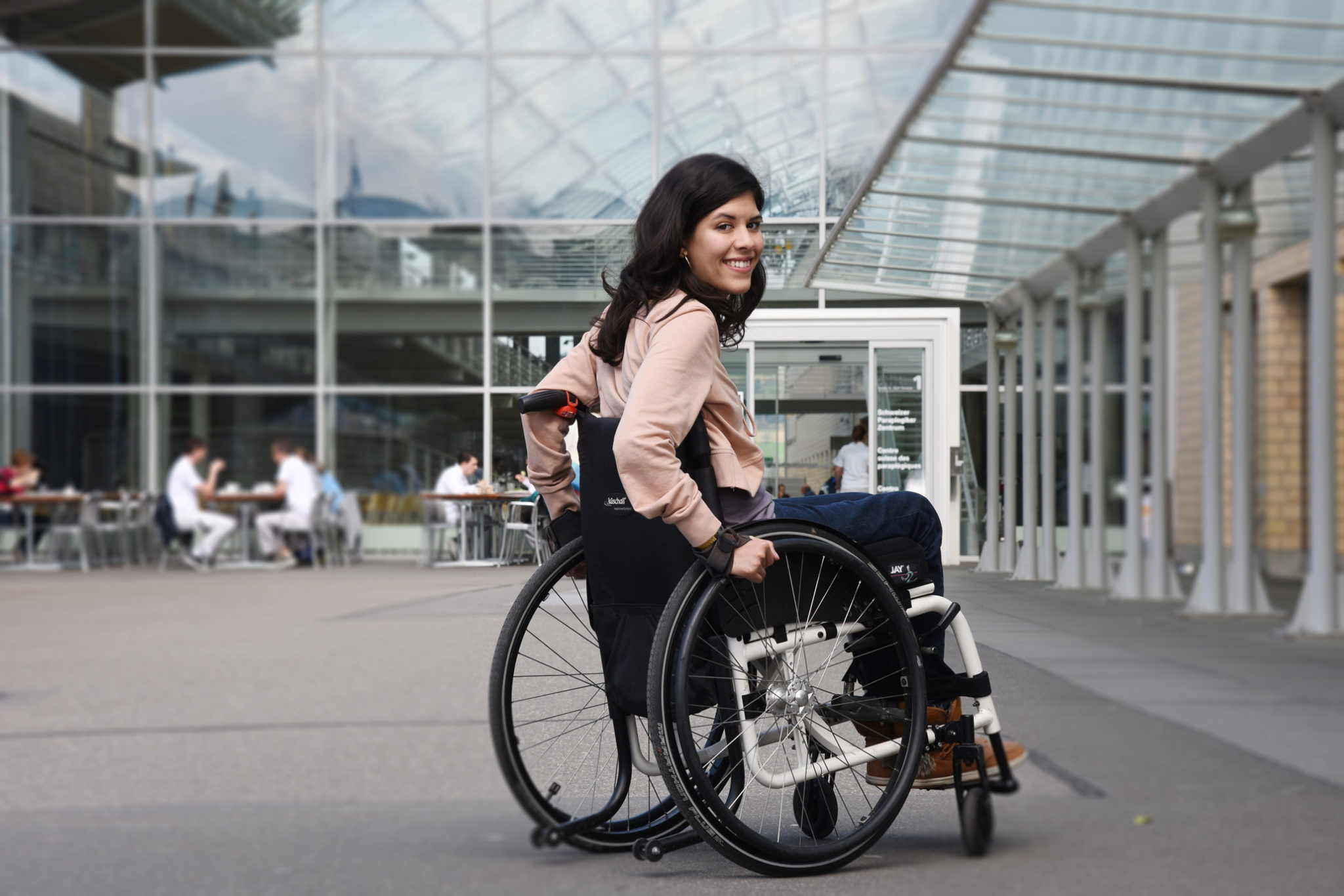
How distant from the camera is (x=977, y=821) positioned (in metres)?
2.55

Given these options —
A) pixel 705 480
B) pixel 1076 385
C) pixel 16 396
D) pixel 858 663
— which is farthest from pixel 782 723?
pixel 16 396

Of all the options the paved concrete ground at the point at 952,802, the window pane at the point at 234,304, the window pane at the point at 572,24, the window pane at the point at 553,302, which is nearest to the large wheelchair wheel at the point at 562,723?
the paved concrete ground at the point at 952,802

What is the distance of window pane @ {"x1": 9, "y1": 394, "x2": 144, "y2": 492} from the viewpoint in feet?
51.7

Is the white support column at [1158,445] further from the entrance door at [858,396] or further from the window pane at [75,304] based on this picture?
the window pane at [75,304]

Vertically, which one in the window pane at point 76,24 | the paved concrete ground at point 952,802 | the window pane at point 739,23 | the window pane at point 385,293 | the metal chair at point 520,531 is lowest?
the paved concrete ground at point 952,802

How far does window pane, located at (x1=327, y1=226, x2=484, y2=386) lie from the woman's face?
920 centimetres

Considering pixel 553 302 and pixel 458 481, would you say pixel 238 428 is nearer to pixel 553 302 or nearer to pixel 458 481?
pixel 458 481

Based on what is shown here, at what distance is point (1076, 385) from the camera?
2.84m

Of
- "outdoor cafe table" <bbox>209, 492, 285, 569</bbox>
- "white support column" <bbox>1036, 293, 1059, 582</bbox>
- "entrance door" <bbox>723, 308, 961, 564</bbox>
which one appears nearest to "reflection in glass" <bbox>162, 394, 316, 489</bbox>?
"outdoor cafe table" <bbox>209, 492, 285, 569</bbox>

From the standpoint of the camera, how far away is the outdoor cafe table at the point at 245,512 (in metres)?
12.9

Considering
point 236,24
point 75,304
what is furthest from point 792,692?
point 236,24

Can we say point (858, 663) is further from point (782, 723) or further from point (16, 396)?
point (16, 396)

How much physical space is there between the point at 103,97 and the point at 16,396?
4018 millimetres

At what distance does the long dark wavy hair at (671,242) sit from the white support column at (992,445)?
761 mm
